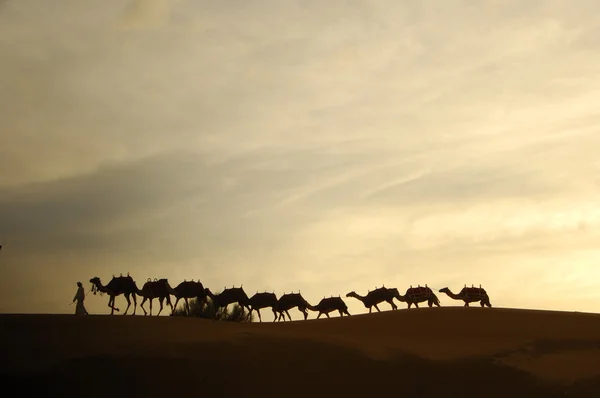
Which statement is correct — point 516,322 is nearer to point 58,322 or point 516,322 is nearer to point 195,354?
point 195,354

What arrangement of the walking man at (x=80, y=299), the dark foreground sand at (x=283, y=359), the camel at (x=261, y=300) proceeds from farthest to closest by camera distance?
1. the camel at (x=261, y=300)
2. the walking man at (x=80, y=299)
3. the dark foreground sand at (x=283, y=359)

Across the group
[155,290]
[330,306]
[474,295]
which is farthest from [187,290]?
[474,295]

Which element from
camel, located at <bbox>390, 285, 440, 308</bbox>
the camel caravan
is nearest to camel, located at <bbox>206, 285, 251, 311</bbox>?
the camel caravan

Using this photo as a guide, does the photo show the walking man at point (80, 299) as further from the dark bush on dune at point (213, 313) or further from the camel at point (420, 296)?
the camel at point (420, 296)

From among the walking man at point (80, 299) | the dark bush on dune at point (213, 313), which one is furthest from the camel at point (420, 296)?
the walking man at point (80, 299)

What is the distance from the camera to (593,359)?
75.2ft

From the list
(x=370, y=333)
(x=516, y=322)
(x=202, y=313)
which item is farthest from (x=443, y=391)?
(x=202, y=313)

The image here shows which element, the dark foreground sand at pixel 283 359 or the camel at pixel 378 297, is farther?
the camel at pixel 378 297

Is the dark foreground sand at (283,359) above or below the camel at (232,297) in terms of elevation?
below

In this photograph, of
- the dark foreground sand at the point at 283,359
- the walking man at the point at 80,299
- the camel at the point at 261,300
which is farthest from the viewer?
the camel at the point at 261,300

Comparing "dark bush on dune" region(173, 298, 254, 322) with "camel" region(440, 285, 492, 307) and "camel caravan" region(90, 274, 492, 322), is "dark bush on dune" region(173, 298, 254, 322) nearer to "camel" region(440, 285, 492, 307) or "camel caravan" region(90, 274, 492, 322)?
"camel caravan" region(90, 274, 492, 322)

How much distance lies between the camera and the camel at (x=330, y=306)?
107 ft

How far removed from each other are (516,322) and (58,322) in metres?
14.7

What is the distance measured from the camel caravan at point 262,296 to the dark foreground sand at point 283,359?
13.8 ft
